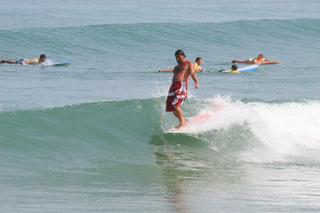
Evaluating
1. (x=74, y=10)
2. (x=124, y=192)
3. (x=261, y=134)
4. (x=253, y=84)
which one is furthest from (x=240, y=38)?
(x=124, y=192)

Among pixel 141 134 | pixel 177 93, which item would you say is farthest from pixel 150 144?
pixel 177 93

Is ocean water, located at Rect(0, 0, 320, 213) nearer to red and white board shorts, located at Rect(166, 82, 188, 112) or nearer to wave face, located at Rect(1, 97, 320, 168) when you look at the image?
wave face, located at Rect(1, 97, 320, 168)

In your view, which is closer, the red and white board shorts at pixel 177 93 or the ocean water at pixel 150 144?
the ocean water at pixel 150 144

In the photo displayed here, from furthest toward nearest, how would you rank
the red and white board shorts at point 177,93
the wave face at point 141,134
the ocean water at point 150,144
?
the red and white board shorts at point 177,93
the wave face at point 141,134
the ocean water at point 150,144

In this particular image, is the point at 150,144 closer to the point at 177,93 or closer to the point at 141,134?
the point at 141,134

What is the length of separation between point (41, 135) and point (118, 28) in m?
28.5

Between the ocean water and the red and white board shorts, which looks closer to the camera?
the ocean water

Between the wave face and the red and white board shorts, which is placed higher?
the red and white board shorts

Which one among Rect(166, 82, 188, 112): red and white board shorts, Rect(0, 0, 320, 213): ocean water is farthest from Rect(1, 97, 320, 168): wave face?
Rect(166, 82, 188, 112): red and white board shorts

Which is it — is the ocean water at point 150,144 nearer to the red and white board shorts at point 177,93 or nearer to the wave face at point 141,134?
the wave face at point 141,134

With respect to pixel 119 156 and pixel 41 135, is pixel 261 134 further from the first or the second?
pixel 41 135

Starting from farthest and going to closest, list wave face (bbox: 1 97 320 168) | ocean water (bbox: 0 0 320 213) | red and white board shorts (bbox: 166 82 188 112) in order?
red and white board shorts (bbox: 166 82 188 112)
wave face (bbox: 1 97 320 168)
ocean water (bbox: 0 0 320 213)

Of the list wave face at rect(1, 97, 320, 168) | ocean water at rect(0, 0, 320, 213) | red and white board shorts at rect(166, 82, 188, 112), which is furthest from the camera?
red and white board shorts at rect(166, 82, 188, 112)

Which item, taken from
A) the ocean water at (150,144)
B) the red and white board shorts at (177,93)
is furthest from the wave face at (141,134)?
the red and white board shorts at (177,93)
